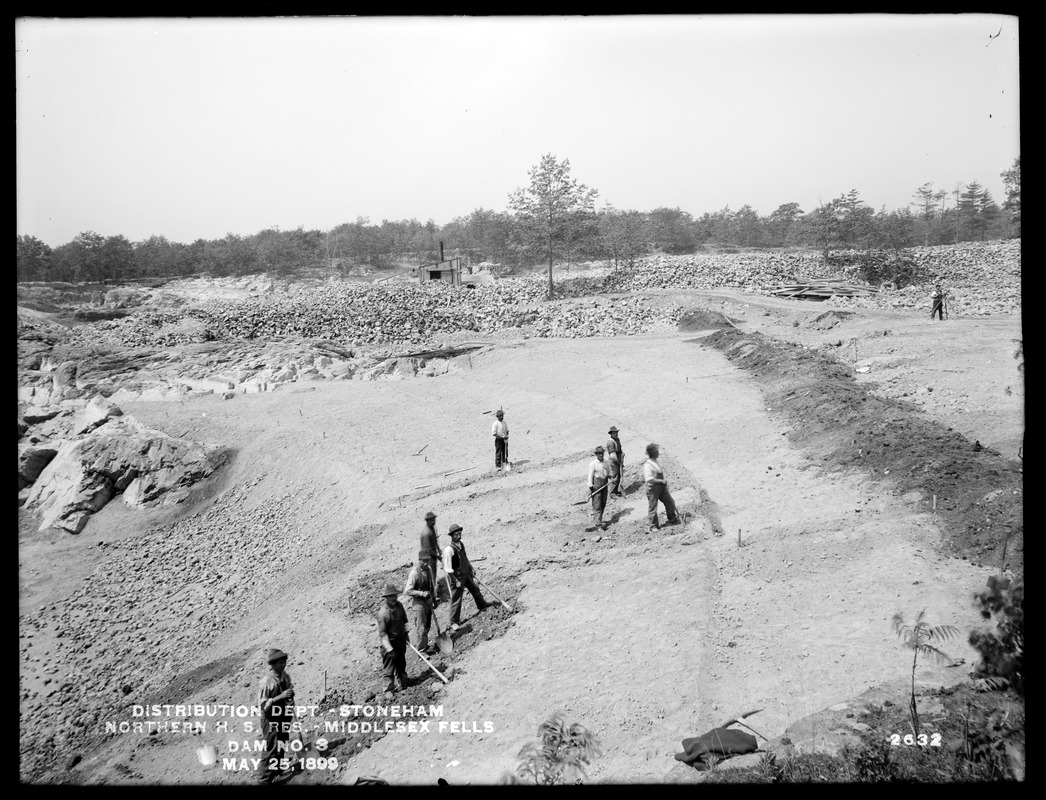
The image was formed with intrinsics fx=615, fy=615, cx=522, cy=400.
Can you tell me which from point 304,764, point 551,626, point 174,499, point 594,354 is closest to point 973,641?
point 551,626

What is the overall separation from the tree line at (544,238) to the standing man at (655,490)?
59.6 ft

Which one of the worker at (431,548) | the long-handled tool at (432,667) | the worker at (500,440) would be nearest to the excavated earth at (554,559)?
the long-handled tool at (432,667)

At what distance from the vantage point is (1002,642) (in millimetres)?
4973

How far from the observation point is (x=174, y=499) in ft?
49.4

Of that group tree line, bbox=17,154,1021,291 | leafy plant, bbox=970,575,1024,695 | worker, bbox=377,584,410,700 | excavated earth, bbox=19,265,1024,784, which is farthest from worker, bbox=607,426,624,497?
tree line, bbox=17,154,1021,291

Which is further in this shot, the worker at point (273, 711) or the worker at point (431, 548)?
the worker at point (431, 548)

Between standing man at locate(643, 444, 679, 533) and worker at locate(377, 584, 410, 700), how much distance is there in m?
4.07

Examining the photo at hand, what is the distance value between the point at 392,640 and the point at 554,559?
3013 mm

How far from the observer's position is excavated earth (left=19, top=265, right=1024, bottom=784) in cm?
600

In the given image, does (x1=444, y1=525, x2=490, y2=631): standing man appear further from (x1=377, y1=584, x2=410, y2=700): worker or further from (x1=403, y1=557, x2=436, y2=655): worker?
(x1=377, y1=584, x2=410, y2=700): worker

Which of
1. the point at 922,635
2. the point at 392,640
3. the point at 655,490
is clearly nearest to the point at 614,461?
the point at 655,490

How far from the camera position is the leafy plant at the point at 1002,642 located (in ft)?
15.6

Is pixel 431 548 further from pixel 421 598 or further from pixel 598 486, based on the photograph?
pixel 598 486

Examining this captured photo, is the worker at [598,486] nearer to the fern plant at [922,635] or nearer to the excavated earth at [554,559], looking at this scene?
the excavated earth at [554,559]
